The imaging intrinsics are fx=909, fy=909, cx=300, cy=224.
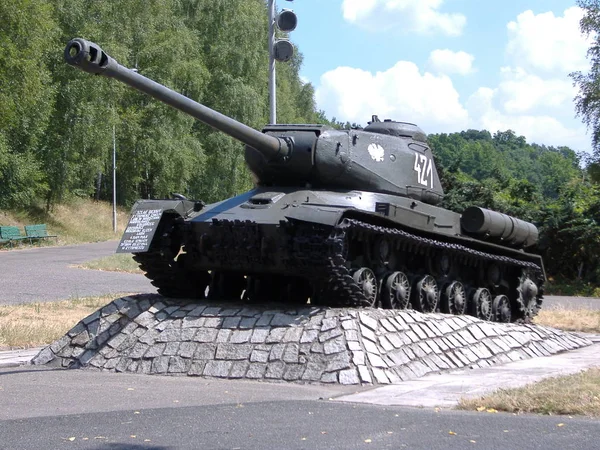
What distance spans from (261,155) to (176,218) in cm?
165

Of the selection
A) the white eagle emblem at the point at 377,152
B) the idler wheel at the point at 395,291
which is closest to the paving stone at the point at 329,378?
the idler wheel at the point at 395,291

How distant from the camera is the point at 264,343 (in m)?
11.0

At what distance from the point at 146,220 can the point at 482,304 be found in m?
6.47

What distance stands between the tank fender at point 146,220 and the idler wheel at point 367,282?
8.57ft

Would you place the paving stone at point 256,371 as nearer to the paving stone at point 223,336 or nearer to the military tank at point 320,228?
the paving stone at point 223,336

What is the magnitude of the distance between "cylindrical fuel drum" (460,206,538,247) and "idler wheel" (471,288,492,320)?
1033 mm

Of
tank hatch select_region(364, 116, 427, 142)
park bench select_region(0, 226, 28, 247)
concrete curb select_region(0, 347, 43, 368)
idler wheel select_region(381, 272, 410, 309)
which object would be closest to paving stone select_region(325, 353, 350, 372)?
idler wheel select_region(381, 272, 410, 309)

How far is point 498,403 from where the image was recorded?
841cm

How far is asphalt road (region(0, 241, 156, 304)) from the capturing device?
1962cm

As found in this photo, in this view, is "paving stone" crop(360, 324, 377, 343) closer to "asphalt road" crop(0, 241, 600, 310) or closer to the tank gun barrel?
the tank gun barrel

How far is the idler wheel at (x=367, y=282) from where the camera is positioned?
40.5 ft

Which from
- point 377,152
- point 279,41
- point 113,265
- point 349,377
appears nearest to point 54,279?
point 113,265

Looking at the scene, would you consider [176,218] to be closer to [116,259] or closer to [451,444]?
[451,444]

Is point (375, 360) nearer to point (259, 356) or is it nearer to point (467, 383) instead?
point (467, 383)
